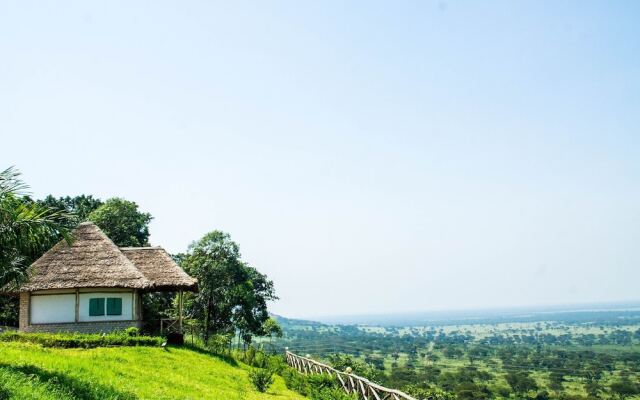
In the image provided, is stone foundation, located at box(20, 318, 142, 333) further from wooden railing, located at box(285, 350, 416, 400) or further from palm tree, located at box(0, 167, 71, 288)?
palm tree, located at box(0, 167, 71, 288)

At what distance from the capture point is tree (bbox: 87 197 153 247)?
3306 cm

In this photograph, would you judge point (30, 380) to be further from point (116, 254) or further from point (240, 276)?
point (240, 276)

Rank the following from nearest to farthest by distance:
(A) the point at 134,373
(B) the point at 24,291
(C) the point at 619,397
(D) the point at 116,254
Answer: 1. (A) the point at 134,373
2. (B) the point at 24,291
3. (D) the point at 116,254
4. (C) the point at 619,397

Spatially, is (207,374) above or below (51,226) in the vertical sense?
below

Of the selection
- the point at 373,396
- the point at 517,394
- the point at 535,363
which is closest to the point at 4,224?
the point at 373,396

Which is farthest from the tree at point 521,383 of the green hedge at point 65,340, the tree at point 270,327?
the green hedge at point 65,340

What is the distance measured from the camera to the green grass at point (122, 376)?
9.30 metres

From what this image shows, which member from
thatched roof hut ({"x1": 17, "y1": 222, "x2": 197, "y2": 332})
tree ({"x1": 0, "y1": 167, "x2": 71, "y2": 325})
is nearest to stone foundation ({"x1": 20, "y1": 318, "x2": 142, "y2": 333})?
thatched roof hut ({"x1": 17, "y1": 222, "x2": 197, "y2": 332})

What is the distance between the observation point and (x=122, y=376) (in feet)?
42.2

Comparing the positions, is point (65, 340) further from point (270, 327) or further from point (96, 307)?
point (270, 327)

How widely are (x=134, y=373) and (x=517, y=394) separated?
5770cm

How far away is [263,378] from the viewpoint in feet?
56.0

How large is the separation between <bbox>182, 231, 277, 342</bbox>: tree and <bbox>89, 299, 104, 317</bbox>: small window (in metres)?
10.7

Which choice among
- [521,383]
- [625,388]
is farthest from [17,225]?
[625,388]
